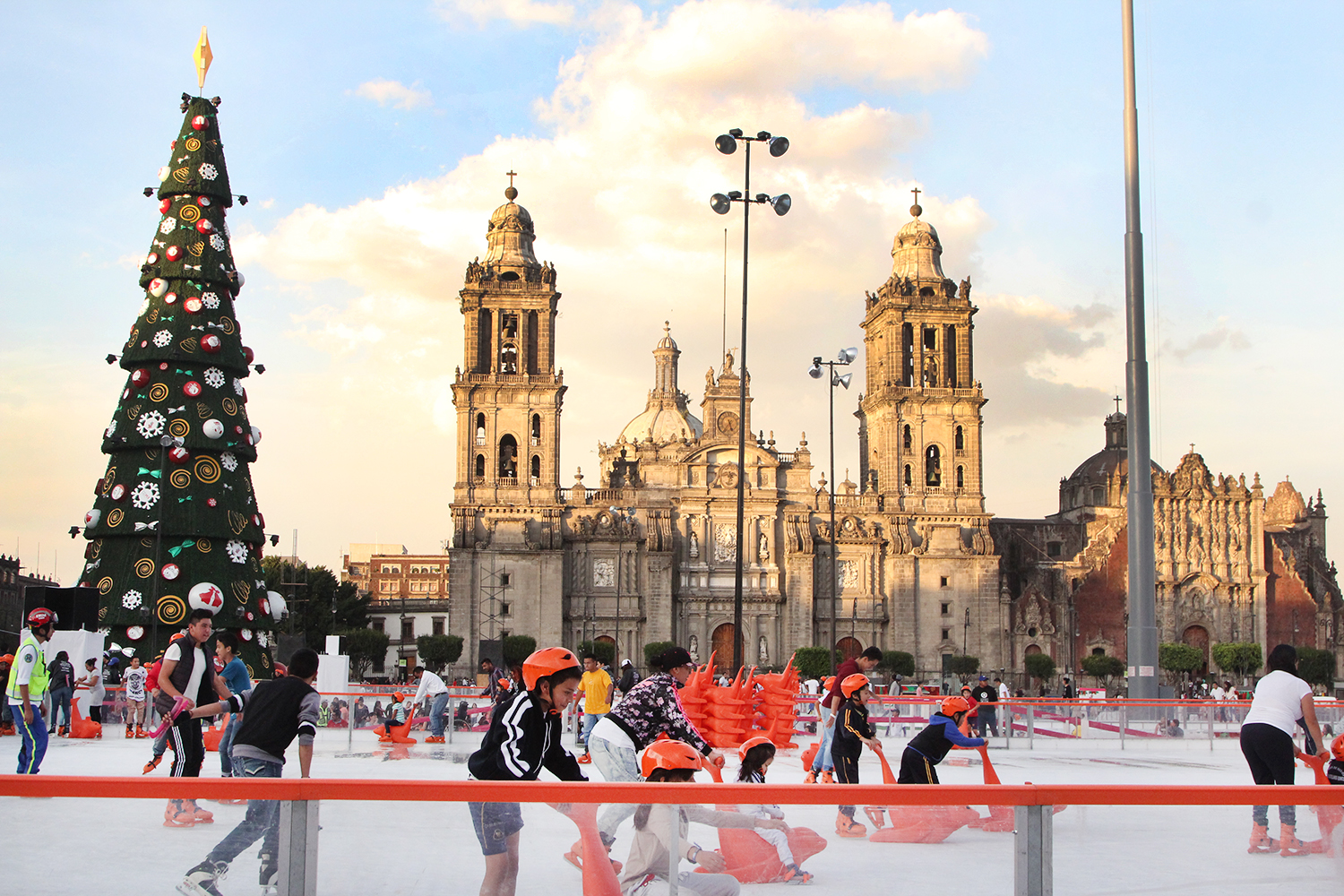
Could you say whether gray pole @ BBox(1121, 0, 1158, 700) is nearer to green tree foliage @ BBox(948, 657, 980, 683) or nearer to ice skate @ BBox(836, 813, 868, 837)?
ice skate @ BBox(836, 813, 868, 837)

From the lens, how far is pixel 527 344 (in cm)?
6725

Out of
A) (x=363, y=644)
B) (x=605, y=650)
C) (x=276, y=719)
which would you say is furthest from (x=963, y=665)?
(x=276, y=719)

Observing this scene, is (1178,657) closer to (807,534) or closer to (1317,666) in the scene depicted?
(1317,666)

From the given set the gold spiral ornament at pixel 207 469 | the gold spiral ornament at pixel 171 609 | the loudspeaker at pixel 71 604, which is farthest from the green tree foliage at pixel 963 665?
the loudspeaker at pixel 71 604

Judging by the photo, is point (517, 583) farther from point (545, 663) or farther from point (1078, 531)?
point (545, 663)

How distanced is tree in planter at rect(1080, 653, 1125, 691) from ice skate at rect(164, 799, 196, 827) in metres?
61.7

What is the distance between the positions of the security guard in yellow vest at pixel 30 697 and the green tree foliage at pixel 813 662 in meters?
46.0

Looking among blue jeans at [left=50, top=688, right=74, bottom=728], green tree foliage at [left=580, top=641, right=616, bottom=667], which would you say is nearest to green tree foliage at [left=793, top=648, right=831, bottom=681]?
green tree foliage at [left=580, top=641, right=616, bottom=667]

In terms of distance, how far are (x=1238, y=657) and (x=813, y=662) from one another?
22.0 m

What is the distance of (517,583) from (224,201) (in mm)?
39902

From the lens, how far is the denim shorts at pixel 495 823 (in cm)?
510

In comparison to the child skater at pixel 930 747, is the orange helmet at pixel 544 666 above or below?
above

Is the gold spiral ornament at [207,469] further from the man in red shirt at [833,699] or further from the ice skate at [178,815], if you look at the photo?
the ice skate at [178,815]

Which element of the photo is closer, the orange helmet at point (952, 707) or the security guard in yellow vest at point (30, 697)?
the orange helmet at point (952, 707)
